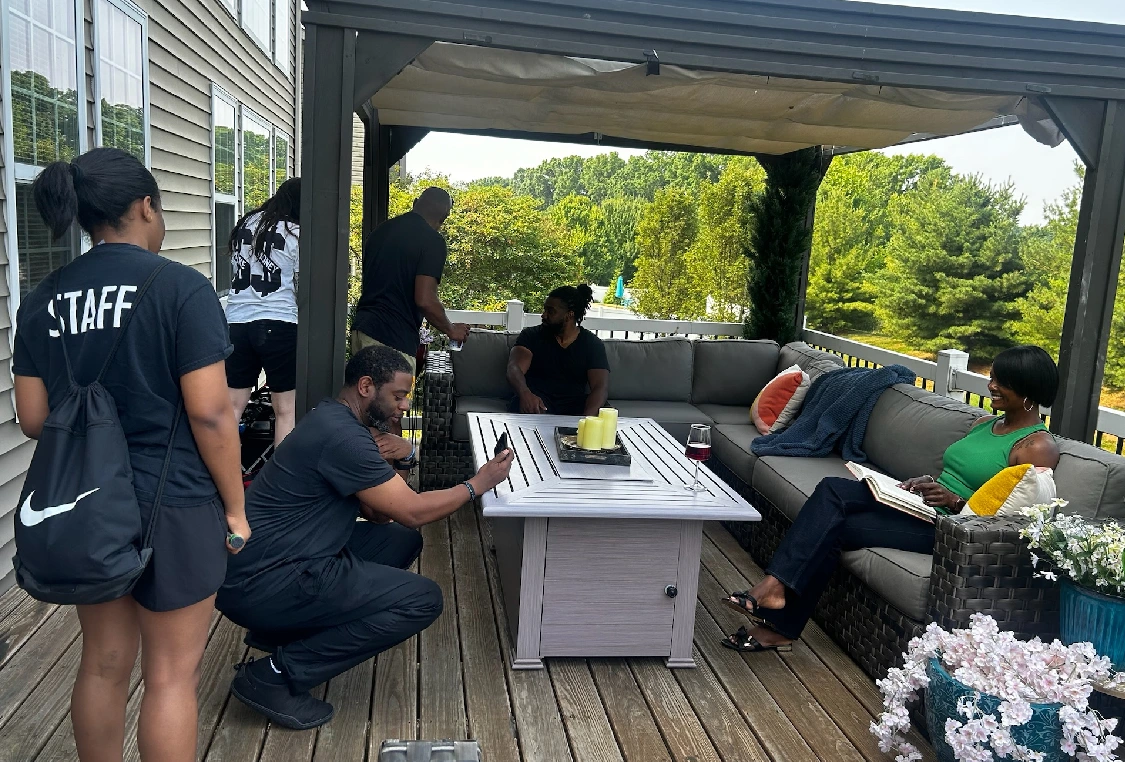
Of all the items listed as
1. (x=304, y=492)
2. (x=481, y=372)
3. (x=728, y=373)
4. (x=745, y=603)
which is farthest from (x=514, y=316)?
(x=304, y=492)

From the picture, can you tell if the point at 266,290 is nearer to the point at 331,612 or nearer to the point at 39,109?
the point at 39,109

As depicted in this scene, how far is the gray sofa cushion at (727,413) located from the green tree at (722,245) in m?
8.96

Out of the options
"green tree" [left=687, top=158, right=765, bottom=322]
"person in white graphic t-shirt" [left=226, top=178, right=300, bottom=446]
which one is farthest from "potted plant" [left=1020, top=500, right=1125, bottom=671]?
"green tree" [left=687, top=158, right=765, bottom=322]

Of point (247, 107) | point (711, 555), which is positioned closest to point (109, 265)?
point (711, 555)

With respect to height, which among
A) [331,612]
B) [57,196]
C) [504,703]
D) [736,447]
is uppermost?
[57,196]

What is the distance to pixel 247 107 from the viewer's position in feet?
27.1

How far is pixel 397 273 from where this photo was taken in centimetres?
429

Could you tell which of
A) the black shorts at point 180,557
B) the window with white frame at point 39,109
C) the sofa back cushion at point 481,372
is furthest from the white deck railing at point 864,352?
the black shorts at point 180,557

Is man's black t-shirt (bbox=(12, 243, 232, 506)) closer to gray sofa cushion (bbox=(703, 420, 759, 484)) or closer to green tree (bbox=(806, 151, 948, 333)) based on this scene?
gray sofa cushion (bbox=(703, 420, 759, 484))

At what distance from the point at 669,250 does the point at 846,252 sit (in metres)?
11.4

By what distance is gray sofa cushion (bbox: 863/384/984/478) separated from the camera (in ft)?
12.4

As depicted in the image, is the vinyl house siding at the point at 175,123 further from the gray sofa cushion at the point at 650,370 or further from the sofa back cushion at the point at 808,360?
the sofa back cushion at the point at 808,360

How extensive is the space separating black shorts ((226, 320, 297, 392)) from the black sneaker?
1807 millimetres

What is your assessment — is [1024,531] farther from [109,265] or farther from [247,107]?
[247,107]
